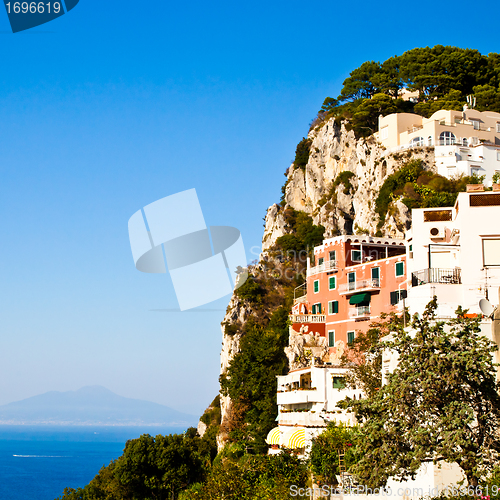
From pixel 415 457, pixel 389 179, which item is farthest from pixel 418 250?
pixel 389 179

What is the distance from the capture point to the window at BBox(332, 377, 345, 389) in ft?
111

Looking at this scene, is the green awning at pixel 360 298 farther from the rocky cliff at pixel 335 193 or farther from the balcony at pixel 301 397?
the rocky cliff at pixel 335 193

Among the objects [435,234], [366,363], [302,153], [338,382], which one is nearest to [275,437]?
[338,382]

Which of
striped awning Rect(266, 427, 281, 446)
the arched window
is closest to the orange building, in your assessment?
striped awning Rect(266, 427, 281, 446)

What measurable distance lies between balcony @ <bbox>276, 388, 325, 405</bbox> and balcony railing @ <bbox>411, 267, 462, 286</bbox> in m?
9.81

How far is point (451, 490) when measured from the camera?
1942 centimetres

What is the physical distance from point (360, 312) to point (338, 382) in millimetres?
10067

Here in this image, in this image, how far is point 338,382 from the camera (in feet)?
113

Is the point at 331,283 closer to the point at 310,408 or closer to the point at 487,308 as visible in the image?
the point at 310,408

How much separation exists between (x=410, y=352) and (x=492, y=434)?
11.1ft

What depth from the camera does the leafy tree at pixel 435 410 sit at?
16.5 meters

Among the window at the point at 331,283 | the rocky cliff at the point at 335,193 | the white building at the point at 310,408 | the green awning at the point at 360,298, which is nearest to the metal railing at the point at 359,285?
the green awning at the point at 360,298

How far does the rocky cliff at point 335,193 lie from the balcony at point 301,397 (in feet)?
46.6

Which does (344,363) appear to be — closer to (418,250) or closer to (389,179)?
(418,250)
